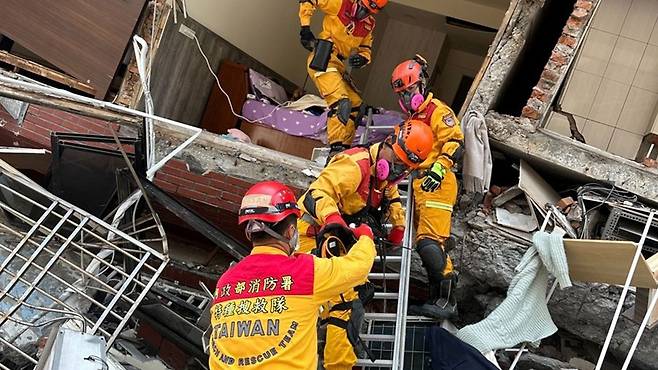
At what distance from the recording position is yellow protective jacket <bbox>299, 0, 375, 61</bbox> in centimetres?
626

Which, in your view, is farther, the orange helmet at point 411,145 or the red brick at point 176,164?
the red brick at point 176,164

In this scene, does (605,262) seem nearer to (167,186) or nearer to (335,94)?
(335,94)

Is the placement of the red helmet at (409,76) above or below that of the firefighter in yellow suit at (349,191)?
above

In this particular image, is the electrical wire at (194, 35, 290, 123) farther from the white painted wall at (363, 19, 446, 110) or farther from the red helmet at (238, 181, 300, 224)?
the red helmet at (238, 181, 300, 224)

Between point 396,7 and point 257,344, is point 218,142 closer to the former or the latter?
point 257,344

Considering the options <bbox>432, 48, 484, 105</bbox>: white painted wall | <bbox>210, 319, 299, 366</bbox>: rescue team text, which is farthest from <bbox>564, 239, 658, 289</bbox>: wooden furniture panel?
<bbox>432, 48, 484, 105</bbox>: white painted wall

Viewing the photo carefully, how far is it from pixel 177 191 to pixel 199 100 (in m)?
1.71

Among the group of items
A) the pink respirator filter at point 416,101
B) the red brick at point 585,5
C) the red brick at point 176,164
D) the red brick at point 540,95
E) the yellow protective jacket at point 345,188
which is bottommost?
the red brick at point 176,164

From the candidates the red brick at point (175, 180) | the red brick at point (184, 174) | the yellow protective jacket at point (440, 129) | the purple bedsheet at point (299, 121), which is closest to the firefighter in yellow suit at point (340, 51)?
the purple bedsheet at point (299, 121)

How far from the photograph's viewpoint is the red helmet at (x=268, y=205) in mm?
3344

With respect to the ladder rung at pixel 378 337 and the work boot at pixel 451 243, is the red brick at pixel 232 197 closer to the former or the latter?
the work boot at pixel 451 243

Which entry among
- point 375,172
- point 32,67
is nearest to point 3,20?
point 32,67

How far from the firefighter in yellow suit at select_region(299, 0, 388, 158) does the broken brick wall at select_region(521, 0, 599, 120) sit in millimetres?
1594

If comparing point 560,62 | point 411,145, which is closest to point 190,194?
point 411,145
